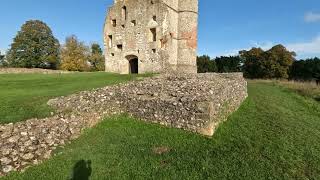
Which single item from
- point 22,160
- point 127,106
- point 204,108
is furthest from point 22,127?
point 204,108

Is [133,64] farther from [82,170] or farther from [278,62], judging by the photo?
[278,62]

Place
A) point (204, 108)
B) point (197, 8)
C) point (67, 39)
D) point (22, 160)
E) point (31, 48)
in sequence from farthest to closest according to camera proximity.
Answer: point (67, 39) → point (31, 48) → point (197, 8) → point (204, 108) → point (22, 160)

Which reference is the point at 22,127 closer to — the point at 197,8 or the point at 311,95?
the point at 311,95

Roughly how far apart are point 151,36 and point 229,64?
5241cm

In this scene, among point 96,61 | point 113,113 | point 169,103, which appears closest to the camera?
point 169,103

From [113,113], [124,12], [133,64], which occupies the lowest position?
[113,113]

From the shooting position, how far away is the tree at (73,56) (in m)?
54.0

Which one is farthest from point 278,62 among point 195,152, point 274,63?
point 195,152

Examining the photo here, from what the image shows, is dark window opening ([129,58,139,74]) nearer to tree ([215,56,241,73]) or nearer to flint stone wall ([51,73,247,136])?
flint stone wall ([51,73,247,136])

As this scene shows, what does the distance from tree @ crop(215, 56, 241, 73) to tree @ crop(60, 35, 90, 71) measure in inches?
1436

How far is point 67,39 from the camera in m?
57.8

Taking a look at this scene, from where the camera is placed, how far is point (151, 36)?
3106cm

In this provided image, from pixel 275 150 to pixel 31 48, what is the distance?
50601 millimetres

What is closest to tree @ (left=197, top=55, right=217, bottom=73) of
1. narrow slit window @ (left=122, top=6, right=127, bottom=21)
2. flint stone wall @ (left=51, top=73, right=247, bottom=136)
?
narrow slit window @ (left=122, top=6, right=127, bottom=21)
